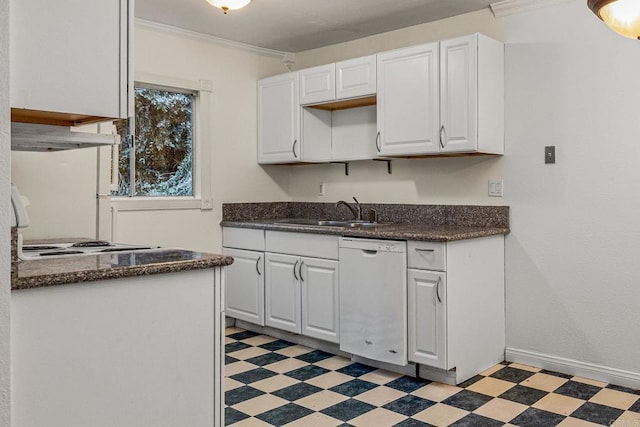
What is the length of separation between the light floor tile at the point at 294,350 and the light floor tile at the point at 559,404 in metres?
1.57

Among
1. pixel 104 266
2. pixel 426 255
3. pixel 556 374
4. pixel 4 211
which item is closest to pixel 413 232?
pixel 426 255

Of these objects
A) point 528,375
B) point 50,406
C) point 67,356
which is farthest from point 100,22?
point 528,375

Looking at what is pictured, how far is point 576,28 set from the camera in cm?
332

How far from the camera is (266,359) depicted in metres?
3.69

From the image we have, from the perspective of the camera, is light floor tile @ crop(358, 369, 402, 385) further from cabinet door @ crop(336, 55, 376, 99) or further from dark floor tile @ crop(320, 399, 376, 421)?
cabinet door @ crop(336, 55, 376, 99)

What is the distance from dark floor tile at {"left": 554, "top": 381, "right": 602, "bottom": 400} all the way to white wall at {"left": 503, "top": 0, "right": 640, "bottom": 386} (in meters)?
0.20

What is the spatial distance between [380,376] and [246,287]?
1.41 metres

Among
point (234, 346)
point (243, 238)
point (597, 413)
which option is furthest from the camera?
point (243, 238)

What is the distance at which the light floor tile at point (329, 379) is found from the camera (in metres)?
3.21

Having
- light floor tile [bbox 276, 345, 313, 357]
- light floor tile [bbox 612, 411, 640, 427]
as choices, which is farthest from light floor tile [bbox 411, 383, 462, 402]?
light floor tile [bbox 276, 345, 313, 357]

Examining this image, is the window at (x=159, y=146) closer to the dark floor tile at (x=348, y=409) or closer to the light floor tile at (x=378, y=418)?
the dark floor tile at (x=348, y=409)

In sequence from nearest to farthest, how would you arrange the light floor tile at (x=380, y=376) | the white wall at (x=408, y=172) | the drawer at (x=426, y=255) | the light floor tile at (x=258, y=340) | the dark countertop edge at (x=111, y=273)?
the dark countertop edge at (x=111, y=273), the drawer at (x=426, y=255), the light floor tile at (x=380, y=376), the white wall at (x=408, y=172), the light floor tile at (x=258, y=340)

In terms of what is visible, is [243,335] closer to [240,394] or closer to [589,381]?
[240,394]

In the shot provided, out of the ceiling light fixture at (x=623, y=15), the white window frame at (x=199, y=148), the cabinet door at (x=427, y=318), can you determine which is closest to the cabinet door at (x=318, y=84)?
the white window frame at (x=199, y=148)
